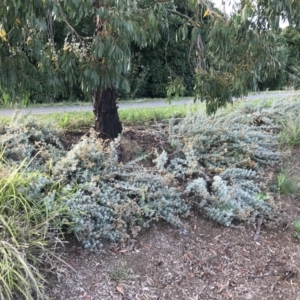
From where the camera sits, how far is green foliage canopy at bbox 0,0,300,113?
121 inches

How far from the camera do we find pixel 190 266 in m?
3.70

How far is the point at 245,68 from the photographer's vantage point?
12.6 ft

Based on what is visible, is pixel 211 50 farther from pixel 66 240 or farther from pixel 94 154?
pixel 66 240

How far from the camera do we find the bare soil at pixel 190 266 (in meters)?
3.28

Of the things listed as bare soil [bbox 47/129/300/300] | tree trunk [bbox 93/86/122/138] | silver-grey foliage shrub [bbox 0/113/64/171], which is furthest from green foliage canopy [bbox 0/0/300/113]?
bare soil [bbox 47/129/300/300]

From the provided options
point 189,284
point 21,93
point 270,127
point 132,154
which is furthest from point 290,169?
point 21,93

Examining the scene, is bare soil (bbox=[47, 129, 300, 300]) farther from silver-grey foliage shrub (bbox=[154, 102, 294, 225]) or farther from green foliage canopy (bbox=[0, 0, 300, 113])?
green foliage canopy (bbox=[0, 0, 300, 113])

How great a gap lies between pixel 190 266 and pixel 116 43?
195cm

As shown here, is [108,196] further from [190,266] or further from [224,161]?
[224,161]

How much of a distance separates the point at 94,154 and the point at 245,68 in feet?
5.25

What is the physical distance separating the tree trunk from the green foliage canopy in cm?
99

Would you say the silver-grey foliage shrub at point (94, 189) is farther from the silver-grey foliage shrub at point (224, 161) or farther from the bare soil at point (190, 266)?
the silver-grey foliage shrub at point (224, 161)

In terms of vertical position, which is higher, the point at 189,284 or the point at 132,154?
the point at 132,154

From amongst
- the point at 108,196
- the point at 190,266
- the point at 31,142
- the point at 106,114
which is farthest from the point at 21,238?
the point at 106,114
